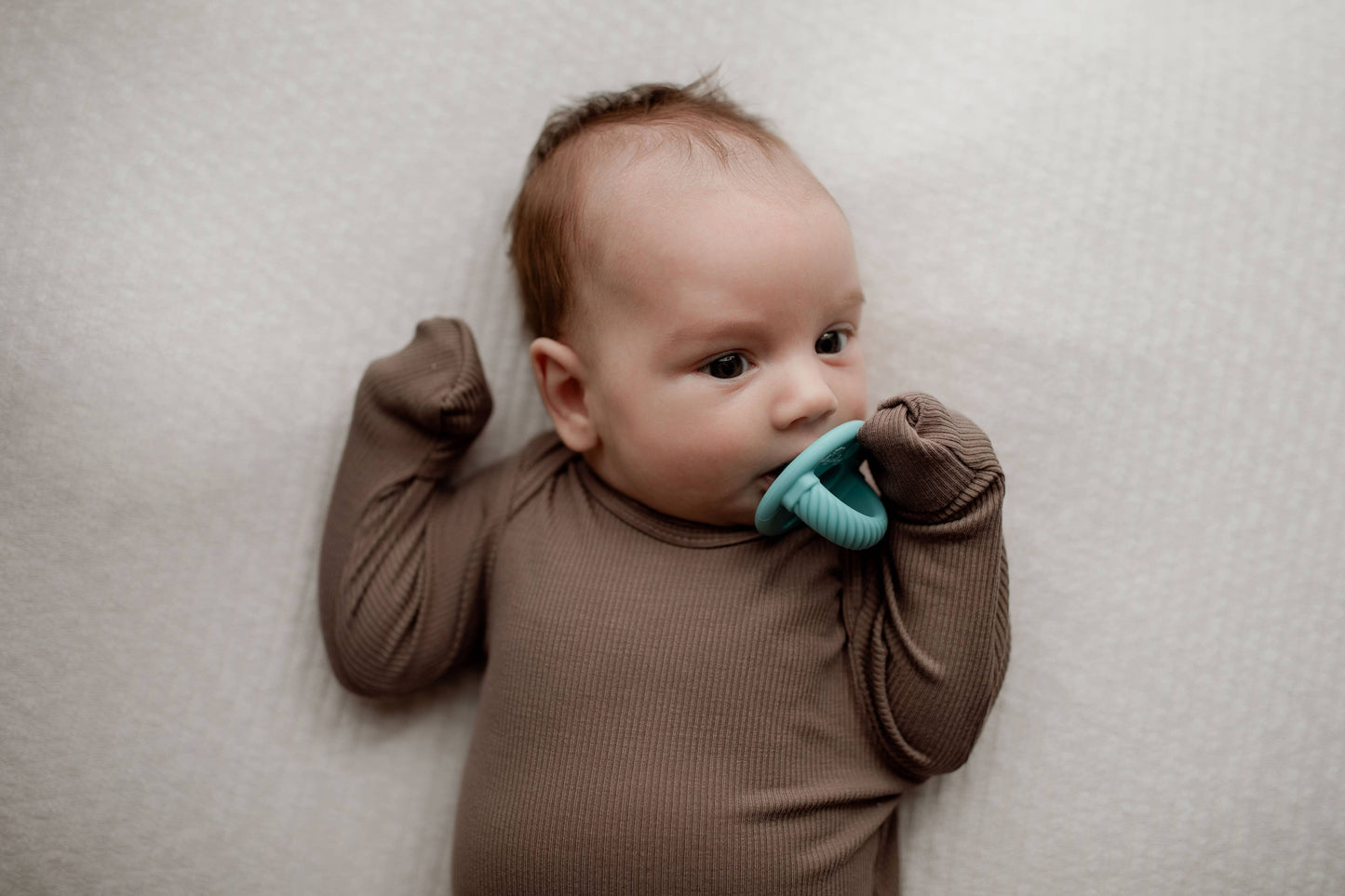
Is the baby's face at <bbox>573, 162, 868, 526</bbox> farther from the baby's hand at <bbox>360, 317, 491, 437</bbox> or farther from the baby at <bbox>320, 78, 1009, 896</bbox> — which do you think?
the baby's hand at <bbox>360, 317, 491, 437</bbox>

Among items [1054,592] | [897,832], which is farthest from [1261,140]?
[897,832]

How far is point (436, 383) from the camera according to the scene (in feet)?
3.43

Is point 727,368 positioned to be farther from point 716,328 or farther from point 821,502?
point 821,502

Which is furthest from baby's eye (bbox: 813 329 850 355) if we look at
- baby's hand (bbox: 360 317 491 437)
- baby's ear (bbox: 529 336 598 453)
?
baby's hand (bbox: 360 317 491 437)

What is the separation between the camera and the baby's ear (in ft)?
3.24

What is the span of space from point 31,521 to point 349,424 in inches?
14.3

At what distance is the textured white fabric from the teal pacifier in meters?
0.26

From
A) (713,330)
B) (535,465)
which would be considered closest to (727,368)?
(713,330)

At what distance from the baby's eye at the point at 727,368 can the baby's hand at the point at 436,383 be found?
0.95ft

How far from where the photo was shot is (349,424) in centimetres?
111

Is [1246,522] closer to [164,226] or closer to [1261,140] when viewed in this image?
[1261,140]

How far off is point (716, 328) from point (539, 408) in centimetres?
35

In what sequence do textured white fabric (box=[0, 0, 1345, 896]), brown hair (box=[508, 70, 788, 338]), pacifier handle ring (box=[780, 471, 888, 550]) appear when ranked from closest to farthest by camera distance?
pacifier handle ring (box=[780, 471, 888, 550]), brown hair (box=[508, 70, 788, 338]), textured white fabric (box=[0, 0, 1345, 896])

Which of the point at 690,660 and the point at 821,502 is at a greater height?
the point at 821,502
